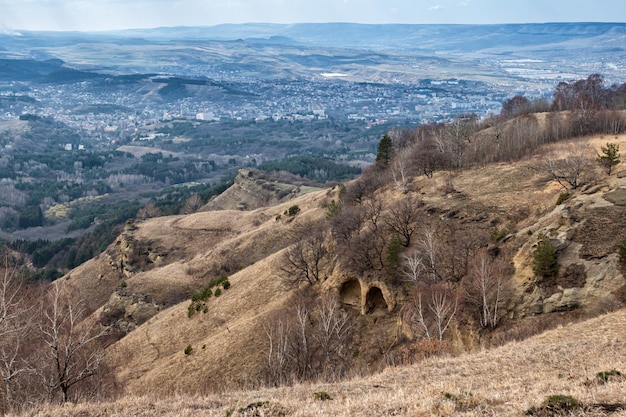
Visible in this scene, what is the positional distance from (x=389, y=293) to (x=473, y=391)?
56.0ft

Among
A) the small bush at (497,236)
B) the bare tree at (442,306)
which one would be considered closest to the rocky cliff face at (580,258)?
the small bush at (497,236)

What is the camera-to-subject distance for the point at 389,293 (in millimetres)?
32094

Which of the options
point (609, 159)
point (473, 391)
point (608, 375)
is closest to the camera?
point (608, 375)

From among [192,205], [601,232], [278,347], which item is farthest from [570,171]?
[192,205]

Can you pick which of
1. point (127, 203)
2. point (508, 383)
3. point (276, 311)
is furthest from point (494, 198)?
point (127, 203)

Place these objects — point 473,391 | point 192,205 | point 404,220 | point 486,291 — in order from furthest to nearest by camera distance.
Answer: point 192,205 → point 404,220 → point 486,291 → point 473,391

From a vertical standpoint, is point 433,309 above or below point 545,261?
below

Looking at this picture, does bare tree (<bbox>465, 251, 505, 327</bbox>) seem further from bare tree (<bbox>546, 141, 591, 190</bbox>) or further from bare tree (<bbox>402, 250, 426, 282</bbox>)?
bare tree (<bbox>546, 141, 591, 190</bbox>)

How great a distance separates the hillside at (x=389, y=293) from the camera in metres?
25.7

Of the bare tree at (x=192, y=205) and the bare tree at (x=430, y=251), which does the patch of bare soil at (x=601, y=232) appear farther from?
the bare tree at (x=192, y=205)

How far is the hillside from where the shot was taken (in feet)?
84.4

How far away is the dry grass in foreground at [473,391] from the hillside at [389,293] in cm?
84

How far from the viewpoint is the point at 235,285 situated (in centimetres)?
4438

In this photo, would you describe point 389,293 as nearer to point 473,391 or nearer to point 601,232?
point 601,232
